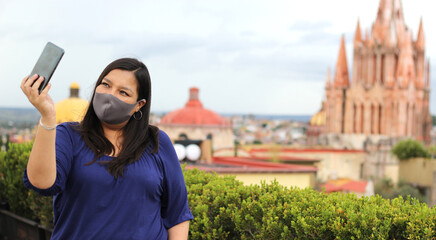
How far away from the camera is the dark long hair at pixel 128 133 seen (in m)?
2.47

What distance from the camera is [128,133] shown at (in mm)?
2656

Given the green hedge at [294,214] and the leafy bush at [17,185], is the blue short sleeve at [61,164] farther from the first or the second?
the leafy bush at [17,185]

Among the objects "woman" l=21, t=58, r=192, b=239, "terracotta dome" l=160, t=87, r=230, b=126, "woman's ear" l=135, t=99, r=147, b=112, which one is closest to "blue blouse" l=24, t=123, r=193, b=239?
"woman" l=21, t=58, r=192, b=239

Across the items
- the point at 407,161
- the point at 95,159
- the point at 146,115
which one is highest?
the point at 146,115

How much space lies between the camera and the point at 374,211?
→ 3.10 m

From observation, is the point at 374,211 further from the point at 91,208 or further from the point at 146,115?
the point at 91,208

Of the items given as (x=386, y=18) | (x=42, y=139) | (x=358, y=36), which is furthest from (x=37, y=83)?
(x=358, y=36)

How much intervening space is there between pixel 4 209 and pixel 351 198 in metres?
5.51

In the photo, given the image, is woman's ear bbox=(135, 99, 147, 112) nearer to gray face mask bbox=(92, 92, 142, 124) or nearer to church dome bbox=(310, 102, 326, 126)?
gray face mask bbox=(92, 92, 142, 124)

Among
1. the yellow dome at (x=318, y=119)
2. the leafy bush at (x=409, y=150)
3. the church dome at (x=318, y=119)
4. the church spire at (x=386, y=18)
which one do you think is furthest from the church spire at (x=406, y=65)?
the church dome at (x=318, y=119)

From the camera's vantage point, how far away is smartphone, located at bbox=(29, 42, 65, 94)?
7.41ft

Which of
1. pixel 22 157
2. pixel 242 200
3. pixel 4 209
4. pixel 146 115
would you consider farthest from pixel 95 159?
pixel 4 209

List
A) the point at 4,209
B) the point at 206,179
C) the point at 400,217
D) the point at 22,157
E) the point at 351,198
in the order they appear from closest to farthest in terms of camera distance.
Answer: the point at 400,217, the point at 351,198, the point at 206,179, the point at 22,157, the point at 4,209

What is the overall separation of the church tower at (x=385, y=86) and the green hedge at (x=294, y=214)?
5573cm
